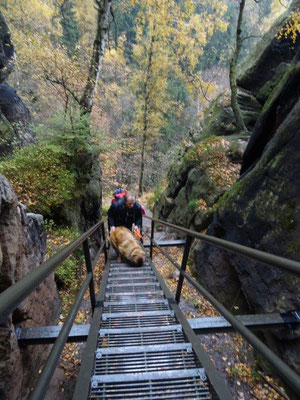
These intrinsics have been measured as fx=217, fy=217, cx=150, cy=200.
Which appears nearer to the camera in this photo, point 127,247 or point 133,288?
point 133,288

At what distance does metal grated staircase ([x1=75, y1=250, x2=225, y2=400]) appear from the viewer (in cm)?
163

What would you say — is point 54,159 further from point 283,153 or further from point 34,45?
point 283,153

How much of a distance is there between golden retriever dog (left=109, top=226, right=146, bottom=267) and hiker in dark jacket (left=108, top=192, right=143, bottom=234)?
43 cm

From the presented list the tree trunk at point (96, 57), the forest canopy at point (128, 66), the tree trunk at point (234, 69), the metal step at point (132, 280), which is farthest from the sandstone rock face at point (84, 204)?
the tree trunk at point (234, 69)

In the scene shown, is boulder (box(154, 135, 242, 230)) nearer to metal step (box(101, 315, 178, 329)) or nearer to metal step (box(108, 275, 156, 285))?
metal step (box(108, 275, 156, 285))

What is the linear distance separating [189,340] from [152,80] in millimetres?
18454

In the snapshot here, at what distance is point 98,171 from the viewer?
9102mm

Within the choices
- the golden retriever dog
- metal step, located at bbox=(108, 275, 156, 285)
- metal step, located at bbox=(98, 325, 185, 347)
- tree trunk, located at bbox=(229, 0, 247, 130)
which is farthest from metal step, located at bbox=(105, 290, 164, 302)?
tree trunk, located at bbox=(229, 0, 247, 130)

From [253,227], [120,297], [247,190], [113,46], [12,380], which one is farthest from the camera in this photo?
[113,46]

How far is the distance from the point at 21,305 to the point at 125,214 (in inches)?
161

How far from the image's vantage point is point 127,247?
512 centimetres

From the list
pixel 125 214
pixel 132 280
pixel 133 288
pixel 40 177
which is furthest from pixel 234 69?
pixel 133 288

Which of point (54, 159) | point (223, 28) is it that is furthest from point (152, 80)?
point (54, 159)

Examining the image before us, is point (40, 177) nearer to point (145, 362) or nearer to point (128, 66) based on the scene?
point (145, 362)
